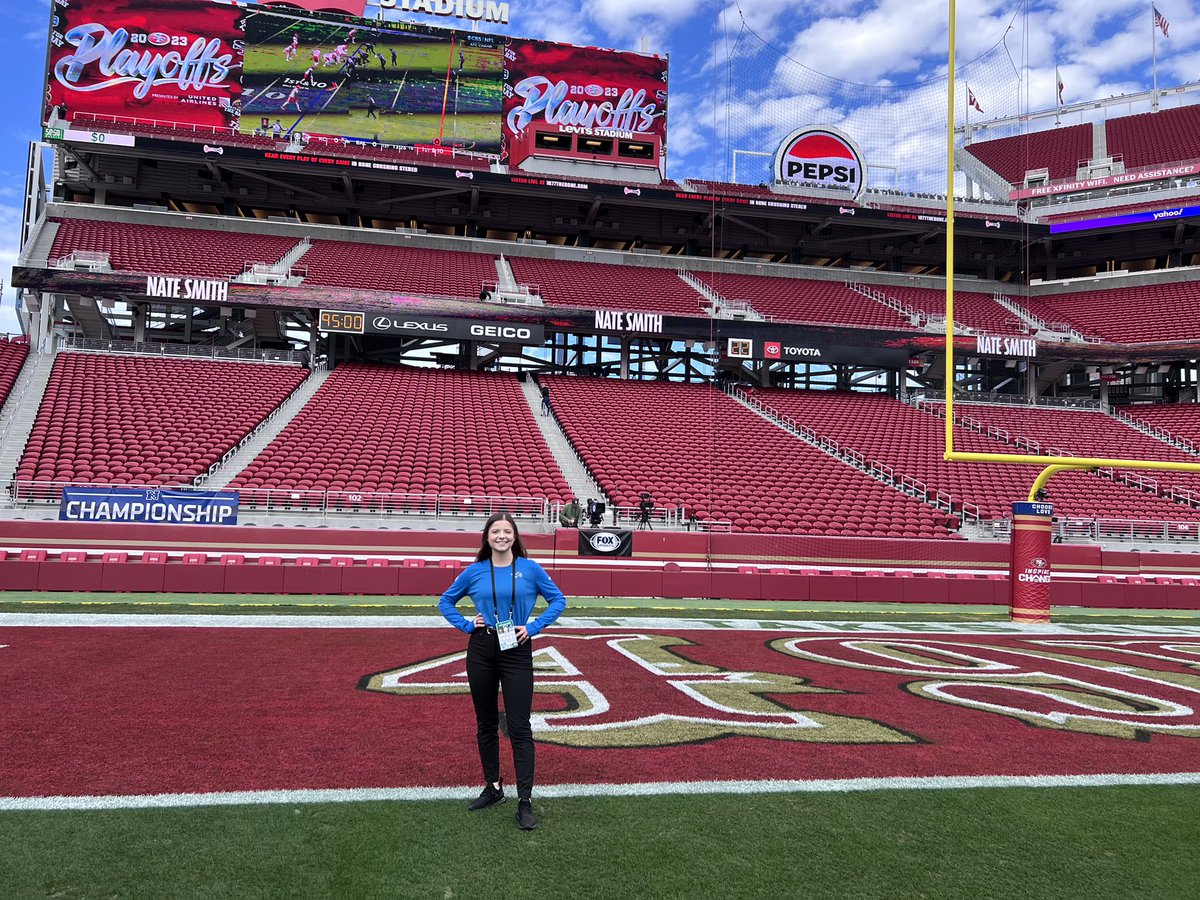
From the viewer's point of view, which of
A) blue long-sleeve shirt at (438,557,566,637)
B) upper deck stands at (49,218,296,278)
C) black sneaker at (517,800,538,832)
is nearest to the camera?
black sneaker at (517,800,538,832)

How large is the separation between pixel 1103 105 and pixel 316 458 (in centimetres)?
4891

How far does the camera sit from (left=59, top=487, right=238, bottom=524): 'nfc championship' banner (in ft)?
50.3

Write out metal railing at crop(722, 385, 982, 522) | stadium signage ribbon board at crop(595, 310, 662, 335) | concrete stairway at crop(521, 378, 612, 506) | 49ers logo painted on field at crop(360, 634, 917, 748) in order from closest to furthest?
1. 49ers logo painted on field at crop(360, 634, 917, 748)
2. concrete stairway at crop(521, 378, 612, 506)
3. metal railing at crop(722, 385, 982, 522)
4. stadium signage ribbon board at crop(595, 310, 662, 335)

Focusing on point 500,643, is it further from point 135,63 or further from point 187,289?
point 135,63

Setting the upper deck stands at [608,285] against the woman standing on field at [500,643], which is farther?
the upper deck stands at [608,285]

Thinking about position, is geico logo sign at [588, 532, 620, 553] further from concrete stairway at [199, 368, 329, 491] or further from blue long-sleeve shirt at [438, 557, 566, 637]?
blue long-sleeve shirt at [438, 557, 566, 637]

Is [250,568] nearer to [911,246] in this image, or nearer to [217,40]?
[217,40]

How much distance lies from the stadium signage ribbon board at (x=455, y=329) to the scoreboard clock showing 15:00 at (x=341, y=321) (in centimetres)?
33

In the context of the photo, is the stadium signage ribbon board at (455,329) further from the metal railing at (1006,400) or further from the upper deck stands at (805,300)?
the metal railing at (1006,400)

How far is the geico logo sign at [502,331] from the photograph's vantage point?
90.0ft

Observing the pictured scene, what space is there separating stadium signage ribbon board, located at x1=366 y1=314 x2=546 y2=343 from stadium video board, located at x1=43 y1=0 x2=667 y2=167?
11.5m

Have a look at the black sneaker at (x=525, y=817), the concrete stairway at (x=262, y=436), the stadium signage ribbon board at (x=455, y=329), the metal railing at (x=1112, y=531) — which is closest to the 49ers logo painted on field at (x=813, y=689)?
the black sneaker at (x=525, y=817)

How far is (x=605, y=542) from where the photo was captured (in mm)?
16484

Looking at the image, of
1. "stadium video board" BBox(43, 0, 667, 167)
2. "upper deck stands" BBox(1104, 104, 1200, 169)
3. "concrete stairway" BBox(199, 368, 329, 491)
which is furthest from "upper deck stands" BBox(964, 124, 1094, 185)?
"concrete stairway" BBox(199, 368, 329, 491)
